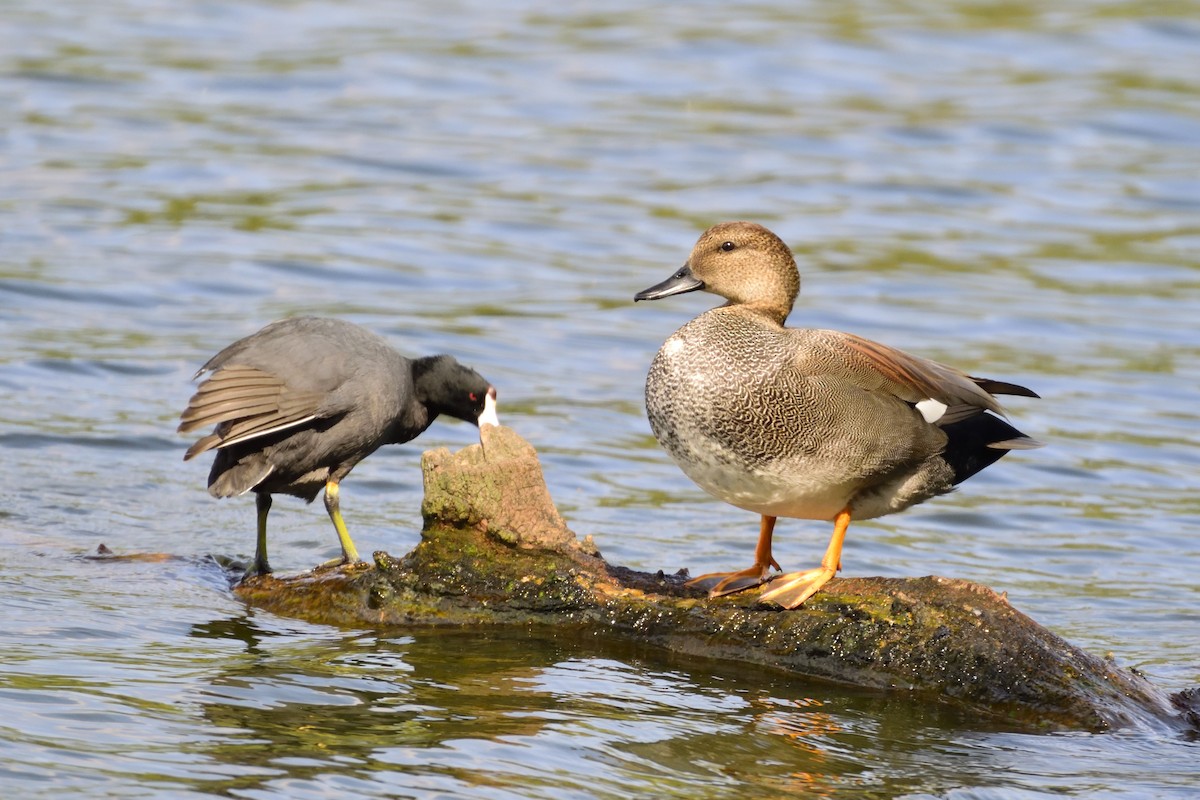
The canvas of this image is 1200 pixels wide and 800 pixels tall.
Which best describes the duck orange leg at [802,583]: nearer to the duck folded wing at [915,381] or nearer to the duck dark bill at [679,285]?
the duck folded wing at [915,381]

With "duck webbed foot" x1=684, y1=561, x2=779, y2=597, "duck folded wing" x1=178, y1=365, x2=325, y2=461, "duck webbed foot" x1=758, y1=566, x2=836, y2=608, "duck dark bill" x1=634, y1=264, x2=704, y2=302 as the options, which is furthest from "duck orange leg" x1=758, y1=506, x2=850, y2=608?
"duck folded wing" x1=178, y1=365, x2=325, y2=461

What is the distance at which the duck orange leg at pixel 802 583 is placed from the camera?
630cm

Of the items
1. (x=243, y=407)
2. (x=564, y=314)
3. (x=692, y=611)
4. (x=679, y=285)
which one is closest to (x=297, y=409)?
(x=243, y=407)

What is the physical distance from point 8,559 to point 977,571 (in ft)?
15.9

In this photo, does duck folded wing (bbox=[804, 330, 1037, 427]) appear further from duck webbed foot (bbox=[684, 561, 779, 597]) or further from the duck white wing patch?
duck webbed foot (bbox=[684, 561, 779, 597])

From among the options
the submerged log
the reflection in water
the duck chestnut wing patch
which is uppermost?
the duck chestnut wing patch

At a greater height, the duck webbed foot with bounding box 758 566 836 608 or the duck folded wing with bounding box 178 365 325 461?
the duck folded wing with bounding box 178 365 325 461

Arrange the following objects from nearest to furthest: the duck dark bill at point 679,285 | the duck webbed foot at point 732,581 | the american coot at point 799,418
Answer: the american coot at point 799,418 < the duck webbed foot at point 732,581 < the duck dark bill at point 679,285

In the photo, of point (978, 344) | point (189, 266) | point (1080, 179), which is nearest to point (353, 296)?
point (189, 266)

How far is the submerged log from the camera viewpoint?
19.9 ft

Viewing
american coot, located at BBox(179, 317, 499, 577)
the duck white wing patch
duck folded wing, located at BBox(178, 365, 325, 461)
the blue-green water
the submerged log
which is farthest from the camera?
american coot, located at BBox(179, 317, 499, 577)

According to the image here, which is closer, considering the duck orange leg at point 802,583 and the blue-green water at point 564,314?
the blue-green water at point 564,314

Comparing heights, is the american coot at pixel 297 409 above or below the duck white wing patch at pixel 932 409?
below

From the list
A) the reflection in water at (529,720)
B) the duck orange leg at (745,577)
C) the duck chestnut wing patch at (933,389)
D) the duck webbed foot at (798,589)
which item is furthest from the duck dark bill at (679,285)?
the reflection in water at (529,720)
